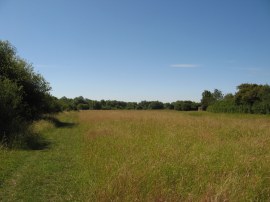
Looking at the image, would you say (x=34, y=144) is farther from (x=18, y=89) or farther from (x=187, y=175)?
(x=187, y=175)

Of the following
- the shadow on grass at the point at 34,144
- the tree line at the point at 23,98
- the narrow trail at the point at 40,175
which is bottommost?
the narrow trail at the point at 40,175

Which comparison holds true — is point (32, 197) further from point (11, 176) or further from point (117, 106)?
point (117, 106)

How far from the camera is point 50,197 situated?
262 inches

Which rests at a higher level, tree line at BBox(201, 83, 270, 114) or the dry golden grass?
tree line at BBox(201, 83, 270, 114)

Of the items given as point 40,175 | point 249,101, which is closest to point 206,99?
point 249,101

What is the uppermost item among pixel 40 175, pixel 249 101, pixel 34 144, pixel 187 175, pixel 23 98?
pixel 249 101

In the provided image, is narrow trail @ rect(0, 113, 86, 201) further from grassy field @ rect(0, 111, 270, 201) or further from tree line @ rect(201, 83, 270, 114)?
tree line @ rect(201, 83, 270, 114)

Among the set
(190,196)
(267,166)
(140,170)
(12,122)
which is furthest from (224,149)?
(12,122)

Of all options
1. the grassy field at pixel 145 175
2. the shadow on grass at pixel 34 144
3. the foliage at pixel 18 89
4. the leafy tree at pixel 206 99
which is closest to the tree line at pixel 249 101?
the leafy tree at pixel 206 99

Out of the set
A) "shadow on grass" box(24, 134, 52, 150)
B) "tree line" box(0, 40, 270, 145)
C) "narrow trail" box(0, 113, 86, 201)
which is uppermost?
"tree line" box(0, 40, 270, 145)

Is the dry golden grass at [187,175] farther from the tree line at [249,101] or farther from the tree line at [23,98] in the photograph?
the tree line at [249,101]

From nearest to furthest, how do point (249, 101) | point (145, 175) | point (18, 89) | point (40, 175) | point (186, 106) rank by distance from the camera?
point (145, 175)
point (40, 175)
point (18, 89)
point (249, 101)
point (186, 106)

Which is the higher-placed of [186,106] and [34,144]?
[186,106]

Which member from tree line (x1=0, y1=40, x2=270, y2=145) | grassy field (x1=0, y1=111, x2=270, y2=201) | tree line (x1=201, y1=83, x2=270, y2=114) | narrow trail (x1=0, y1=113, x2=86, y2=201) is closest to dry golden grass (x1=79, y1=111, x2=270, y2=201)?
grassy field (x1=0, y1=111, x2=270, y2=201)
